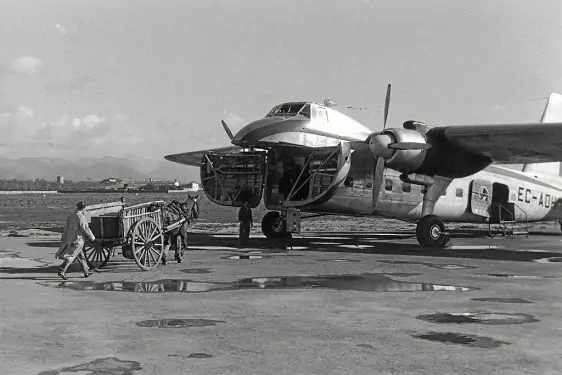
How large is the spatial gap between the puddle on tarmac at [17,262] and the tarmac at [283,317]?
47 mm

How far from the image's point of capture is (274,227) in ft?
86.1

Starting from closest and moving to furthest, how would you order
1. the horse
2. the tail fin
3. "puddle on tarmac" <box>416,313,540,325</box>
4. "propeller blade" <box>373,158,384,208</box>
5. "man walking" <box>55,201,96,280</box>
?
"puddle on tarmac" <box>416,313,540,325</box> < "man walking" <box>55,201,96,280</box> < the horse < "propeller blade" <box>373,158,384,208</box> < the tail fin

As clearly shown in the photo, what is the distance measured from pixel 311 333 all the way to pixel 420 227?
15.3 meters

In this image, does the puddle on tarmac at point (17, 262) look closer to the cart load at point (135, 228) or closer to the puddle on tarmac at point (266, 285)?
the cart load at point (135, 228)

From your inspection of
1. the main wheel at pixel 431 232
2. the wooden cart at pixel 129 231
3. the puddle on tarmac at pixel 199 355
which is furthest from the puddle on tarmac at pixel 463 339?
the main wheel at pixel 431 232

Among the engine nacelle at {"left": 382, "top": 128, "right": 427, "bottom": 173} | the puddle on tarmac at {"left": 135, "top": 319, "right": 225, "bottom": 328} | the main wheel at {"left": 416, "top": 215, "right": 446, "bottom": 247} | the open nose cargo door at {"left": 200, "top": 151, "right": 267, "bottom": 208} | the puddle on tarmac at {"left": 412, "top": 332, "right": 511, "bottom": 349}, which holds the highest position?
the engine nacelle at {"left": 382, "top": 128, "right": 427, "bottom": 173}

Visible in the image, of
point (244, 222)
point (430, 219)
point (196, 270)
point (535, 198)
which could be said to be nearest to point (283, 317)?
point (196, 270)

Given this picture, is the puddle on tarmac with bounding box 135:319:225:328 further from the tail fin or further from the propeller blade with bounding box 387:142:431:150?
the tail fin

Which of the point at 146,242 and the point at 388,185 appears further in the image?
the point at 388,185

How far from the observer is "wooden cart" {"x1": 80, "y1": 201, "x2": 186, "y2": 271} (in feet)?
49.6

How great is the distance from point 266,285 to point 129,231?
3922 mm

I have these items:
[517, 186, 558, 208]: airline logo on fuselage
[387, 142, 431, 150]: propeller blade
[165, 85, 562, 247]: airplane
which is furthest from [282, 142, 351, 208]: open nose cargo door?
[517, 186, 558, 208]: airline logo on fuselage

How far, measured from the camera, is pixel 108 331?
28.7ft

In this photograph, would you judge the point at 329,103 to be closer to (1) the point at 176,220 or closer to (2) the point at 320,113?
(2) the point at 320,113
